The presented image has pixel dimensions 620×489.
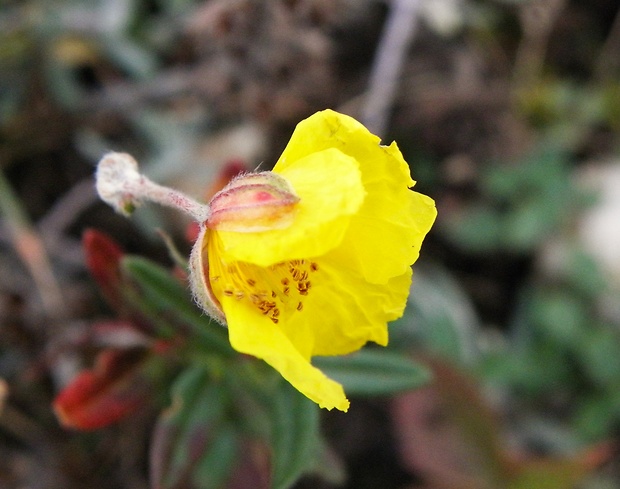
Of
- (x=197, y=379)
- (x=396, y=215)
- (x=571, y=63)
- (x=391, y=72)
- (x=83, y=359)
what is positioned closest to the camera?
(x=396, y=215)

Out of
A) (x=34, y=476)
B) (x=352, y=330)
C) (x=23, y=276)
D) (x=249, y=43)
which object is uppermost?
(x=249, y=43)

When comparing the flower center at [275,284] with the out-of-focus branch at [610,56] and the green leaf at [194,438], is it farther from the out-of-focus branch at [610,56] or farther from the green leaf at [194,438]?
the out-of-focus branch at [610,56]

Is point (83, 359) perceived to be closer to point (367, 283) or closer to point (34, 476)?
point (34, 476)

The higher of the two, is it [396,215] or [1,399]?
[396,215]

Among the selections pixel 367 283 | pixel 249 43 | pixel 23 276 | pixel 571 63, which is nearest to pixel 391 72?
pixel 249 43

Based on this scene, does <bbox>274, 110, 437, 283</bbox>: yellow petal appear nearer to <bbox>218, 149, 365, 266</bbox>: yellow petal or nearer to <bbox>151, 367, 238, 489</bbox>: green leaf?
<bbox>218, 149, 365, 266</bbox>: yellow petal

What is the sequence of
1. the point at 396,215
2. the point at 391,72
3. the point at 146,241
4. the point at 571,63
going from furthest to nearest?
1. the point at 571,63
2. the point at 391,72
3. the point at 146,241
4. the point at 396,215

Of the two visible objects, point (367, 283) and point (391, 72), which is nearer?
point (367, 283)
